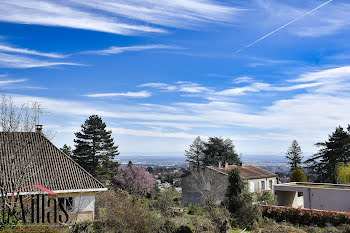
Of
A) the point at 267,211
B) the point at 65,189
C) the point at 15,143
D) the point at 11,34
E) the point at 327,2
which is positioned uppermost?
the point at 11,34

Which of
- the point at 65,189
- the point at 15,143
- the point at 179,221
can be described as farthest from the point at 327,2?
the point at 65,189

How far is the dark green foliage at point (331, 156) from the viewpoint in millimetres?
38909

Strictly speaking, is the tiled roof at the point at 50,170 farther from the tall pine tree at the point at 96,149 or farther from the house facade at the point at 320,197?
the tall pine tree at the point at 96,149

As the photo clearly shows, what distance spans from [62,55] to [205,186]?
21158mm

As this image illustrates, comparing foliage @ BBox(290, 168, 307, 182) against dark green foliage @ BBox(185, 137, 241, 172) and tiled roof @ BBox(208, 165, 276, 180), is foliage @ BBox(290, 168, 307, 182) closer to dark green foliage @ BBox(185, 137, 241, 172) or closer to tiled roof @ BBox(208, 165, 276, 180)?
tiled roof @ BBox(208, 165, 276, 180)

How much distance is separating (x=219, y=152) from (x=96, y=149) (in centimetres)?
2007

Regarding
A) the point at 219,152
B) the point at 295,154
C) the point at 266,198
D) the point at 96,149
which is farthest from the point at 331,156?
the point at 96,149

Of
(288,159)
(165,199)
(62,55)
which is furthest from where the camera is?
(288,159)

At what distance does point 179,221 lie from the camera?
13758mm

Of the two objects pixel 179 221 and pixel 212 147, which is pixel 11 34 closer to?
pixel 179 221

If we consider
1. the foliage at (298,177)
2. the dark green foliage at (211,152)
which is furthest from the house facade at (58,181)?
the dark green foliage at (211,152)

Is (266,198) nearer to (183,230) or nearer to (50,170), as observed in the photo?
(183,230)

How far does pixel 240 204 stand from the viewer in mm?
18156

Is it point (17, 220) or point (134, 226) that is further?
point (134, 226)
